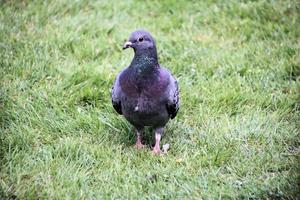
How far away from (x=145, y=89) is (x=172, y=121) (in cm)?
89

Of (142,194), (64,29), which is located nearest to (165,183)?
(142,194)

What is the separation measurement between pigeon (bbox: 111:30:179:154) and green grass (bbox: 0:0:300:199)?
0.37 metres

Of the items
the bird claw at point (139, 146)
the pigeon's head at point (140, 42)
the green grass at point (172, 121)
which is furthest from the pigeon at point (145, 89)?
the green grass at point (172, 121)

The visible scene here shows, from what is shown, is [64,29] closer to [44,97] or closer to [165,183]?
[44,97]

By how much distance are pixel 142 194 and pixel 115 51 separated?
2809 millimetres

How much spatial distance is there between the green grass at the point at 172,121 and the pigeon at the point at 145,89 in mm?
368

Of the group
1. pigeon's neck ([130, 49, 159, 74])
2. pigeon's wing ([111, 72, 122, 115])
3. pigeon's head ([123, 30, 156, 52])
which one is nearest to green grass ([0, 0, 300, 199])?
pigeon's wing ([111, 72, 122, 115])

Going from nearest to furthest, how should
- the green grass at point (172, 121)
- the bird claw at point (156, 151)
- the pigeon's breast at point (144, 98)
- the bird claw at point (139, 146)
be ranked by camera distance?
1. the green grass at point (172, 121)
2. the pigeon's breast at point (144, 98)
3. the bird claw at point (156, 151)
4. the bird claw at point (139, 146)

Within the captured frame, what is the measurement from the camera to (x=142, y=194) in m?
4.44

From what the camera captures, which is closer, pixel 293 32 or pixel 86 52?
pixel 86 52

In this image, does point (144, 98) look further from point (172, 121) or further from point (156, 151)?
point (172, 121)

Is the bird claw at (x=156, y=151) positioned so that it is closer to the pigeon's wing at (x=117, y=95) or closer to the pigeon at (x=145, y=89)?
the pigeon at (x=145, y=89)

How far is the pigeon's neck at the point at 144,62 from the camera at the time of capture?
4.93 meters

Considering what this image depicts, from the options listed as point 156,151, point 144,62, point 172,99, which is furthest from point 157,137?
point 144,62
